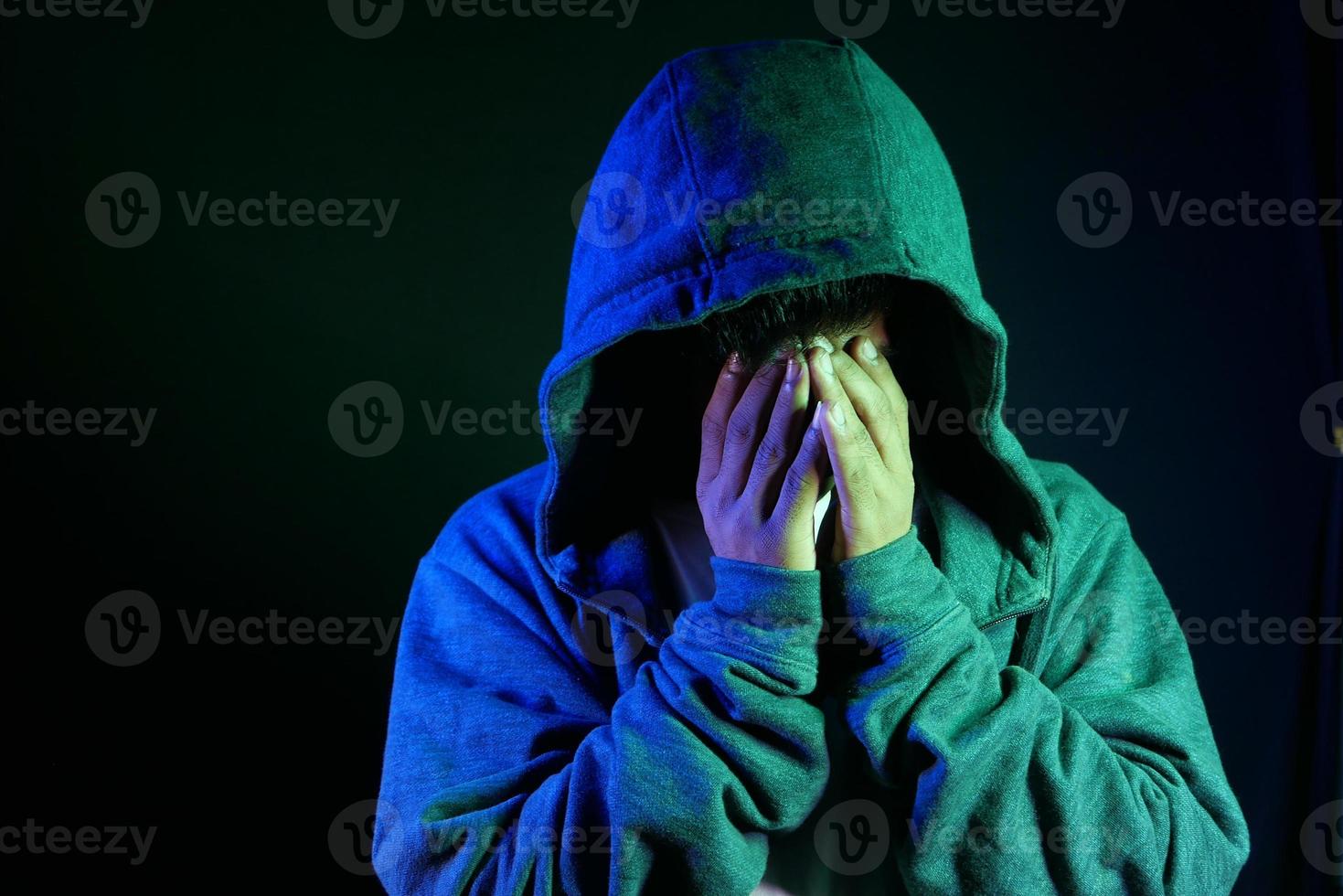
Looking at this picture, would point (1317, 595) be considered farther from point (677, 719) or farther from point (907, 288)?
point (677, 719)

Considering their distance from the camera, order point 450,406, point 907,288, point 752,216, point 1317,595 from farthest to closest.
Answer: point 450,406 < point 1317,595 < point 907,288 < point 752,216

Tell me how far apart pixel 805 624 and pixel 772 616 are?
0.03 meters

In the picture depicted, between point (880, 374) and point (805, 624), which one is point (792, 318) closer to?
point (880, 374)

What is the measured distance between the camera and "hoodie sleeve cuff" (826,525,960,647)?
996 millimetres

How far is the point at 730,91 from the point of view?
3.46 ft

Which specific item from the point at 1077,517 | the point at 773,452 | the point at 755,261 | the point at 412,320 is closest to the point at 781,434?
the point at 773,452

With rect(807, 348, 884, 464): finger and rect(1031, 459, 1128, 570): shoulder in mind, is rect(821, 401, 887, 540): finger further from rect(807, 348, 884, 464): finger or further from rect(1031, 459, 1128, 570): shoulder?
rect(1031, 459, 1128, 570): shoulder

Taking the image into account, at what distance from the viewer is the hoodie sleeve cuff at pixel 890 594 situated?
1.00 metres

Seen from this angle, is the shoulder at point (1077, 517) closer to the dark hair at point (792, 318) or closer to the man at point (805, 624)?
the man at point (805, 624)

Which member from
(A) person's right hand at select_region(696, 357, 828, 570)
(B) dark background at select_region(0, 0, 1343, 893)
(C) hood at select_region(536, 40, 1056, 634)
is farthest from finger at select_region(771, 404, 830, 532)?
(B) dark background at select_region(0, 0, 1343, 893)

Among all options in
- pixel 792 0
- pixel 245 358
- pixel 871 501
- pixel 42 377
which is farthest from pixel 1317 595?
pixel 42 377

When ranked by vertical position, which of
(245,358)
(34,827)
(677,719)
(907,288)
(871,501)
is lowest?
(34,827)

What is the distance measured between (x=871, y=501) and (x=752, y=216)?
0.27m

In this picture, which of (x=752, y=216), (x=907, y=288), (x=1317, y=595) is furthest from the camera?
(x=1317, y=595)
